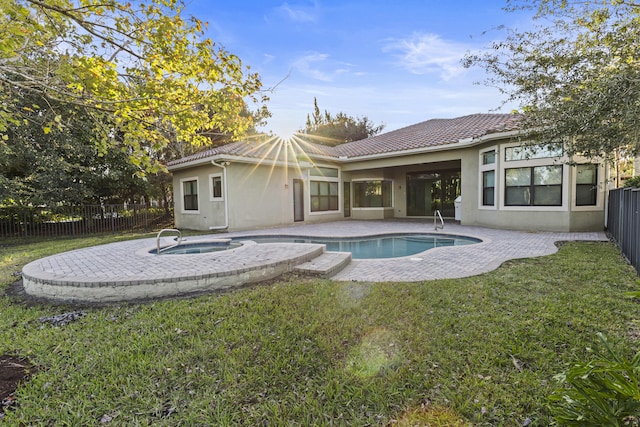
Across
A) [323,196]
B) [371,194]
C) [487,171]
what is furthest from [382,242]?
[371,194]

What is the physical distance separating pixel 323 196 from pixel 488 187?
7.93 meters

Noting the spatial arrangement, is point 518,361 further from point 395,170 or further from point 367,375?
point 395,170

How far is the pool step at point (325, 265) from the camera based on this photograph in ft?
19.4

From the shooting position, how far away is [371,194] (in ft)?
61.1

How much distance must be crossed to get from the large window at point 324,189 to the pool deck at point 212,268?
9072 mm

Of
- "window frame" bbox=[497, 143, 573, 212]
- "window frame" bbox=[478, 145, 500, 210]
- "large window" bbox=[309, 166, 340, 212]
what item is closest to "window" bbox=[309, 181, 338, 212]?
"large window" bbox=[309, 166, 340, 212]

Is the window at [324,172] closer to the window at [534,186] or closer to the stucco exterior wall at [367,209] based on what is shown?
the stucco exterior wall at [367,209]

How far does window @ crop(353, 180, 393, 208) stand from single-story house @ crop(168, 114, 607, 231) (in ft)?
0.19

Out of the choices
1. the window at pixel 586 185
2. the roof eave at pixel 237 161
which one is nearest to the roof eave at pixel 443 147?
the roof eave at pixel 237 161

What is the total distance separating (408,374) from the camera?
2805 millimetres

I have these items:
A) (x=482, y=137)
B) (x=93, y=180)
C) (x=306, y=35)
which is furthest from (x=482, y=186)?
(x=93, y=180)

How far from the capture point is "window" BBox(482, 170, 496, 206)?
488 inches

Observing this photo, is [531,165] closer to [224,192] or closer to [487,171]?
[487,171]

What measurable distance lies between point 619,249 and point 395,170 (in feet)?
40.7
